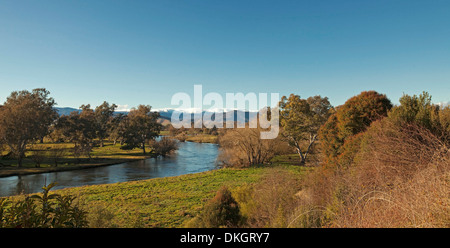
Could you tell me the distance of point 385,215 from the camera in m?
4.26

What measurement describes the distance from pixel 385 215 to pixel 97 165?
41822 mm

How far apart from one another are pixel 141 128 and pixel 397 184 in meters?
56.4

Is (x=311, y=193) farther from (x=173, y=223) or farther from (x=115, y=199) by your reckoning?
(x=115, y=199)

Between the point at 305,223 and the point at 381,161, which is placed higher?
the point at 381,161

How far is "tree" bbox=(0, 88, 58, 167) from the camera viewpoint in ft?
110

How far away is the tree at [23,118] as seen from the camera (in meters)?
33.5

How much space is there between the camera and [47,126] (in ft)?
137

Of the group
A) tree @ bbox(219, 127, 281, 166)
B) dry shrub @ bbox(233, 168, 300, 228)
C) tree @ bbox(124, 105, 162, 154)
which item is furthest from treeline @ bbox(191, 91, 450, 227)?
tree @ bbox(124, 105, 162, 154)

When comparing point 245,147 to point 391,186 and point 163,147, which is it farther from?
point 391,186

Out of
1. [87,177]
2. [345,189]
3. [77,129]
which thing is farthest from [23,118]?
[345,189]

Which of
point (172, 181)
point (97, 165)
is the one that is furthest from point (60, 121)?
point (172, 181)

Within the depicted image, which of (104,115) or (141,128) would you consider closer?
A: (141,128)

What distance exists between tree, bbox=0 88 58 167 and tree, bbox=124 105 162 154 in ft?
52.9

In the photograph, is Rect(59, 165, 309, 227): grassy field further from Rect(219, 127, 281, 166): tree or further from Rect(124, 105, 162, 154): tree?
Rect(124, 105, 162, 154): tree
